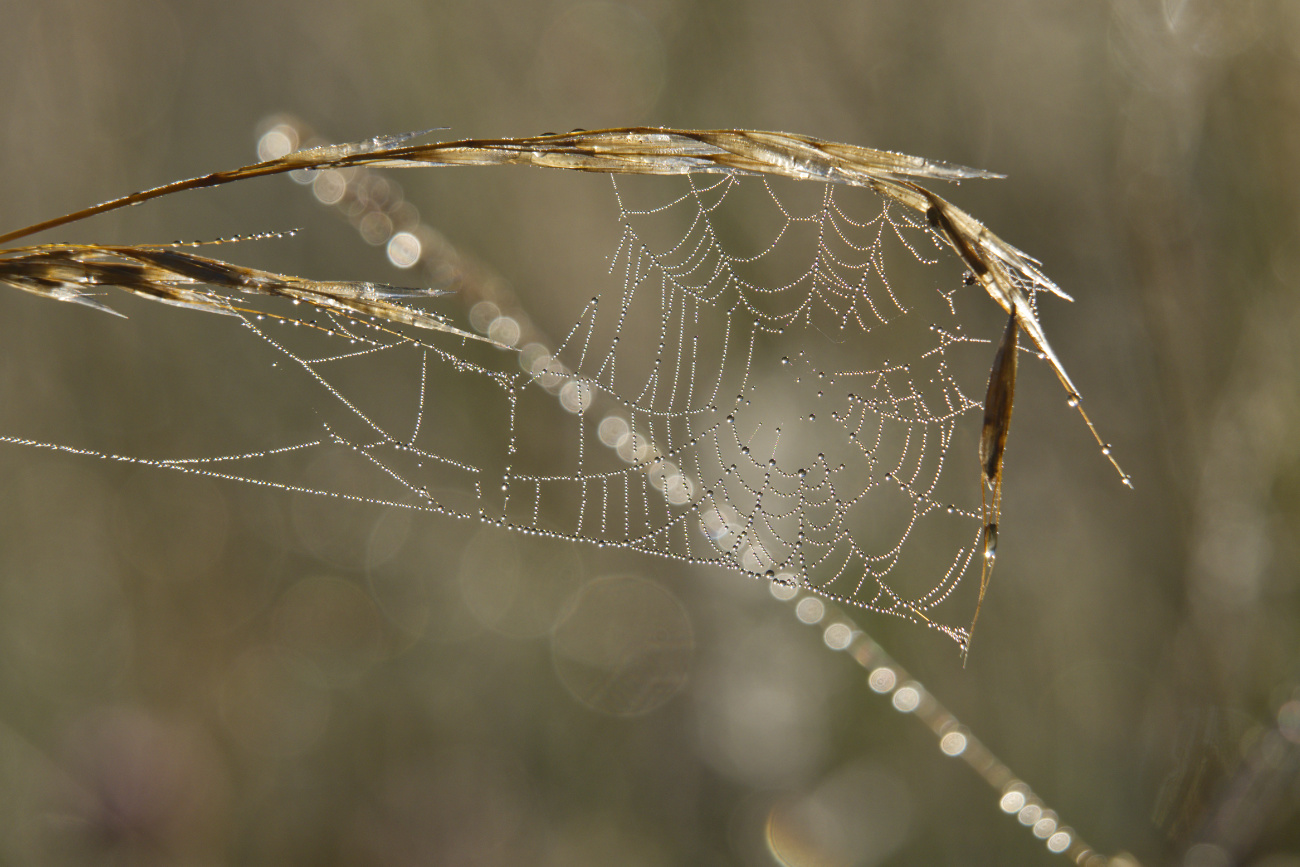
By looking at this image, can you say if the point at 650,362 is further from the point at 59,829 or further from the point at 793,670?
the point at 59,829

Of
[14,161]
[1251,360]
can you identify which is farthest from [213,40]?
[1251,360]

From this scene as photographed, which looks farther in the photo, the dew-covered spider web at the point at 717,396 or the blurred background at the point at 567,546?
the dew-covered spider web at the point at 717,396

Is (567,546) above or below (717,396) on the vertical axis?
below

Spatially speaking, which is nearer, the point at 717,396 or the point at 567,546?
the point at 717,396

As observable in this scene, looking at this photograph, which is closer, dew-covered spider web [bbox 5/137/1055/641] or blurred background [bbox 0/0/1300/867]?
blurred background [bbox 0/0/1300/867]
